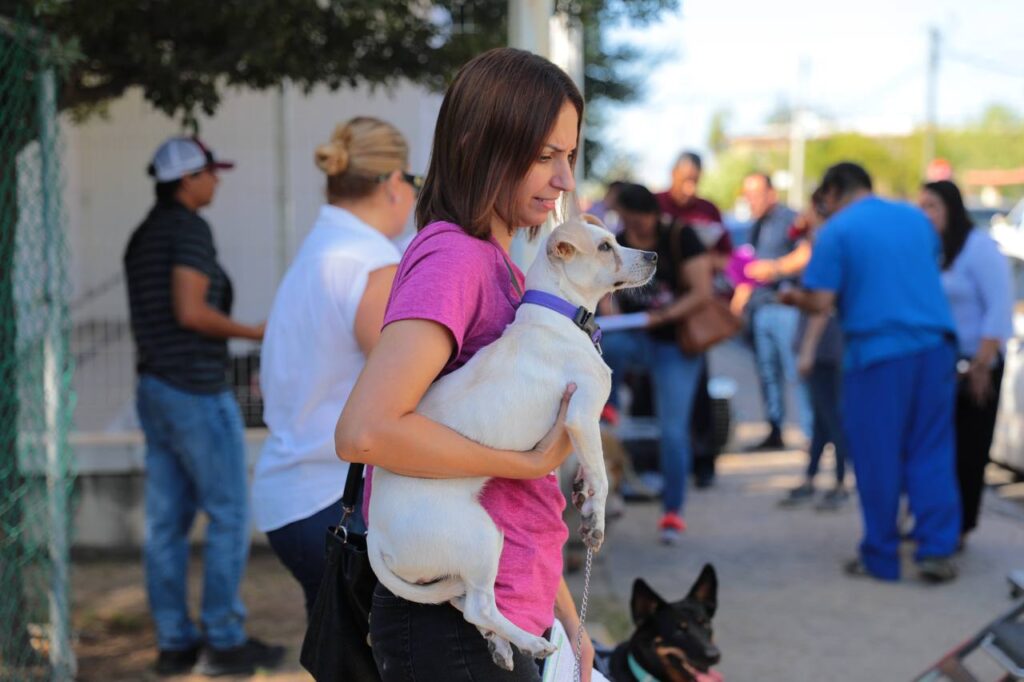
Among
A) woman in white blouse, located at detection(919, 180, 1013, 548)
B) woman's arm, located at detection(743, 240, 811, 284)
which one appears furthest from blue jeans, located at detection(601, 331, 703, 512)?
woman's arm, located at detection(743, 240, 811, 284)

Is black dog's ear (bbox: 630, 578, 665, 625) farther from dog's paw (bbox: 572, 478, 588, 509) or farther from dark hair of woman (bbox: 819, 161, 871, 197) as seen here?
dark hair of woman (bbox: 819, 161, 871, 197)

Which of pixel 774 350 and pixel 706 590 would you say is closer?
pixel 706 590

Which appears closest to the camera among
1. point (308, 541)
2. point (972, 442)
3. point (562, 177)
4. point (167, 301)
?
point (562, 177)

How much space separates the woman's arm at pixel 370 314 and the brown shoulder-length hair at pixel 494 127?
1.05 meters

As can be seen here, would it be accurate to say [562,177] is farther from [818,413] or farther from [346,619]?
[818,413]

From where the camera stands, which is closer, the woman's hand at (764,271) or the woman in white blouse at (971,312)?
the woman in white blouse at (971,312)

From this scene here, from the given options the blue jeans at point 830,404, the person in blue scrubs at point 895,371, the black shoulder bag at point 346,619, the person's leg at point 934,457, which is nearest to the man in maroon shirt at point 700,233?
the blue jeans at point 830,404

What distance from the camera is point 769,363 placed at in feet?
35.2

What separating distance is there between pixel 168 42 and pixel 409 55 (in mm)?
1090

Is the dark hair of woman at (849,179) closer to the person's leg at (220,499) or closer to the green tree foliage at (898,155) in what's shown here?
the person's leg at (220,499)

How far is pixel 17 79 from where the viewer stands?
450 centimetres

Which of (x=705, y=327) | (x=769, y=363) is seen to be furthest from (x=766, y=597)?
(x=769, y=363)

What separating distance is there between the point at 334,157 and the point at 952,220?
5.05 m

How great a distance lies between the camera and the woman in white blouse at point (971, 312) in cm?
705
